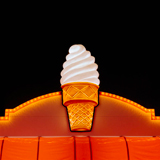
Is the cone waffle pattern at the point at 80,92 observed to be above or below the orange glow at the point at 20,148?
above

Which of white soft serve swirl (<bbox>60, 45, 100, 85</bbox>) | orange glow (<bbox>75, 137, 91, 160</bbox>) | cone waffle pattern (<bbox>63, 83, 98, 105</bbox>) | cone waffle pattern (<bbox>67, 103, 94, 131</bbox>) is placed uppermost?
white soft serve swirl (<bbox>60, 45, 100, 85</bbox>)

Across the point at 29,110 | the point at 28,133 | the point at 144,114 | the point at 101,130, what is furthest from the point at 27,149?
the point at 144,114

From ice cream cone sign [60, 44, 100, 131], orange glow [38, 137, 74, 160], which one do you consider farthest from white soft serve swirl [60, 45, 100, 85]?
orange glow [38, 137, 74, 160]

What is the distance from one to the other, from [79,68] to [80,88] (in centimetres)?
45

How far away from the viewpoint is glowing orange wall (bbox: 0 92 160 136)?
526 cm

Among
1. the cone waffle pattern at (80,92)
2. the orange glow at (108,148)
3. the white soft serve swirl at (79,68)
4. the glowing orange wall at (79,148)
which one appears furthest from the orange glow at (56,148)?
the white soft serve swirl at (79,68)

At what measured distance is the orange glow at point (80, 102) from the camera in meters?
4.60

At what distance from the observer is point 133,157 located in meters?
4.85

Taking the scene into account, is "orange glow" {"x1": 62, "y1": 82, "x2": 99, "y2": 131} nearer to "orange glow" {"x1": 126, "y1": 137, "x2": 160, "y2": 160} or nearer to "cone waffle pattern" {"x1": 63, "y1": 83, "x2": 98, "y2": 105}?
"cone waffle pattern" {"x1": 63, "y1": 83, "x2": 98, "y2": 105}

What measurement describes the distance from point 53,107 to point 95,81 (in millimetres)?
1085

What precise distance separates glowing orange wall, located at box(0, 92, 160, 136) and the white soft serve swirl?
25.9 inches

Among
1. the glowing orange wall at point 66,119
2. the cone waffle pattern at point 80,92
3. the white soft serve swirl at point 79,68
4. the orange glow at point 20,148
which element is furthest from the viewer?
the glowing orange wall at point 66,119

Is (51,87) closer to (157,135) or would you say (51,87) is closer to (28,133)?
(28,133)

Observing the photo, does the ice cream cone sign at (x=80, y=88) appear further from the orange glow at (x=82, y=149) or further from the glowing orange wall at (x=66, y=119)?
the glowing orange wall at (x=66, y=119)
